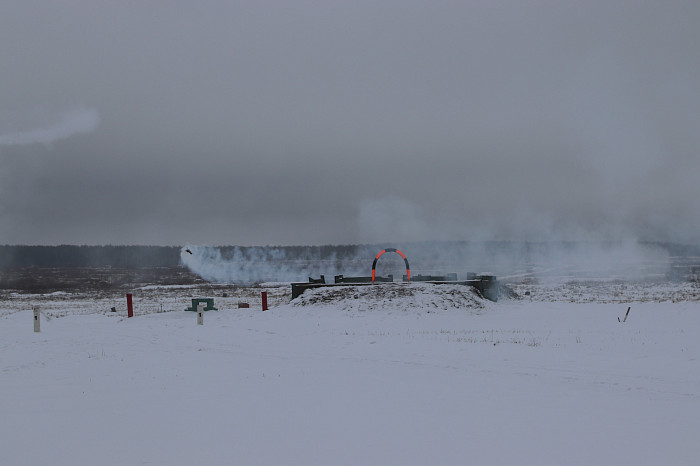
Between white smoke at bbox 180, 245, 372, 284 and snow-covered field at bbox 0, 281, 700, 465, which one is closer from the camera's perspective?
snow-covered field at bbox 0, 281, 700, 465

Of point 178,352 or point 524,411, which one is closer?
point 524,411

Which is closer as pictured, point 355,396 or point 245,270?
point 355,396

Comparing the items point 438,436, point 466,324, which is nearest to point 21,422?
point 438,436

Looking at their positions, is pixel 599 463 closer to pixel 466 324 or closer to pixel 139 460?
pixel 139 460

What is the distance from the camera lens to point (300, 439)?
8.05m

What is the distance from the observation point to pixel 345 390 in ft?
36.2

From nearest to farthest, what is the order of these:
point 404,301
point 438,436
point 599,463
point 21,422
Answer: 1. point 599,463
2. point 438,436
3. point 21,422
4. point 404,301

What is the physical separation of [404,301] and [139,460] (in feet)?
73.3

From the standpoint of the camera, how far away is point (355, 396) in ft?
34.5

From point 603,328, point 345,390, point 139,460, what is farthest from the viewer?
point 603,328

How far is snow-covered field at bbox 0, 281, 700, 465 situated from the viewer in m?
7.52

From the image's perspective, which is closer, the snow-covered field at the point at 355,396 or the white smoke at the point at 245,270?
the snow-covered field at the point at 355,396

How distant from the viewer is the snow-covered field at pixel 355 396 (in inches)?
296

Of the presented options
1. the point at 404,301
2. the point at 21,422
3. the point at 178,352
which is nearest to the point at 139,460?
the point at 21,422
